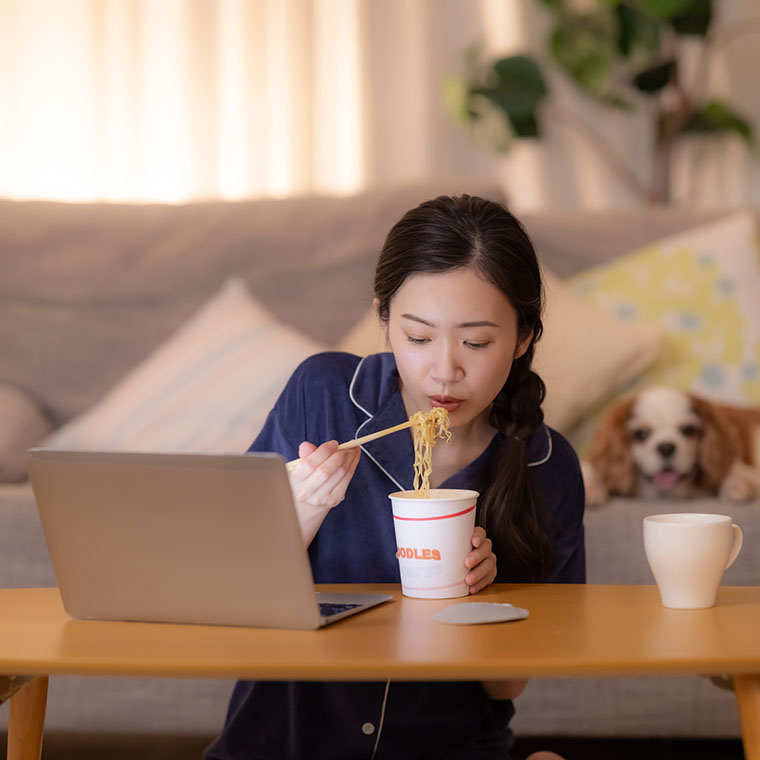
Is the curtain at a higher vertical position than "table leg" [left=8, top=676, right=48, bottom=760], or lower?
higher

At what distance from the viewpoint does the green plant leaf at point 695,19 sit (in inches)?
125

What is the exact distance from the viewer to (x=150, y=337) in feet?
7.98

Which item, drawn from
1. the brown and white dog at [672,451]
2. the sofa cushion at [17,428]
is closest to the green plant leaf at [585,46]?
the brown and white dog at [672,451]

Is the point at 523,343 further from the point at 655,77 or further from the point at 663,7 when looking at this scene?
the point at 655,77

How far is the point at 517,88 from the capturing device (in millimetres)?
3297

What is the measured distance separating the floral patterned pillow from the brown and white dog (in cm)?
17

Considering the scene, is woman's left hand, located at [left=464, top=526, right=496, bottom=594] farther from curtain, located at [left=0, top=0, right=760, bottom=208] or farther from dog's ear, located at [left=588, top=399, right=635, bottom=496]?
curtain, located at [left=0, top=0, right=760, bottom=208]

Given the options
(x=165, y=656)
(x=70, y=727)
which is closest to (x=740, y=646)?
(x=165, y=656)

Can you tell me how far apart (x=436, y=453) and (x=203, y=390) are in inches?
41.0

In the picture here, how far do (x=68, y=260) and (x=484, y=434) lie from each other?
1.56m

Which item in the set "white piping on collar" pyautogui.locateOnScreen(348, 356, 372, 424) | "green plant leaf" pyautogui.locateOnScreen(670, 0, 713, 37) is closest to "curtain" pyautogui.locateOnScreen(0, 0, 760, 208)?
"green plant leaf" pyautogui.locateOnScreen(670, 0, 713, 37)

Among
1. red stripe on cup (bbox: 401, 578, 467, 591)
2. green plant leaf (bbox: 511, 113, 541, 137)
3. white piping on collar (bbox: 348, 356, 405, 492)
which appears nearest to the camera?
red stripe on cup (bbox: 401, 578, 467, 591)

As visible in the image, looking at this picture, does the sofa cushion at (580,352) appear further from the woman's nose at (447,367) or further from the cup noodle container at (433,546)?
the cup noodle container at (433,546)

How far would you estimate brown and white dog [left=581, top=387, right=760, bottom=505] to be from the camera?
2033 mm
